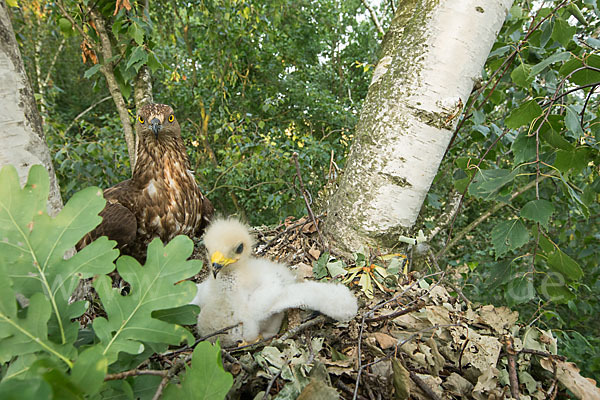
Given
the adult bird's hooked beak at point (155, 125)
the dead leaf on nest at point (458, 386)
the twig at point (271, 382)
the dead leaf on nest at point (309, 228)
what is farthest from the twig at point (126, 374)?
the adult bird's hooked beak at point (155, 125)

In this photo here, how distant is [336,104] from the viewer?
5.86m

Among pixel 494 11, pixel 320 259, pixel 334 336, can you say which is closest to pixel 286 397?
pixel 334 336

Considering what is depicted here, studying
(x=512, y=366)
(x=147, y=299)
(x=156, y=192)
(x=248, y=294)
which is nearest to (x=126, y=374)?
(x=147, y=299)

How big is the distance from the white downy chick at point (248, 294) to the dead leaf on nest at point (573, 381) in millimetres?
632

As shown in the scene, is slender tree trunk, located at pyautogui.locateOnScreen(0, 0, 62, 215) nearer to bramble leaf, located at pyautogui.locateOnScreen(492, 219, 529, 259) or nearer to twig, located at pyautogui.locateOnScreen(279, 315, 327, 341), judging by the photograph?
twig, located at pyautogui.locateOnScreen(279, 315, 327, 341)

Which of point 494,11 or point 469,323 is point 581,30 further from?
point 469,323

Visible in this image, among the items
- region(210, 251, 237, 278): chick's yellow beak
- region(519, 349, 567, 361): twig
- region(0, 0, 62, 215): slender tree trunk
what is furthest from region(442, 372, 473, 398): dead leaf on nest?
region(0, 0, 62, 215): slender tree trunk

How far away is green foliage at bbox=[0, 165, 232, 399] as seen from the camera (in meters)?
0.50

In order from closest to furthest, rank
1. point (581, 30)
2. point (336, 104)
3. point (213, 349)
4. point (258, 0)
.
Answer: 1. point (213, 349)
2. point (581, 30)
3. point (258, 0)
4. point (336, 104)

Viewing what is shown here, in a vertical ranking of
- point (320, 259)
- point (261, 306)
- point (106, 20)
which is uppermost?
point (106, 20)

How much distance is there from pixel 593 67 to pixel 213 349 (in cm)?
130

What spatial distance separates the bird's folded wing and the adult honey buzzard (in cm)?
103

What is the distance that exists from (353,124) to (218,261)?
484cm

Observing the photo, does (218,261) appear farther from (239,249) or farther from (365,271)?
(365,271)
